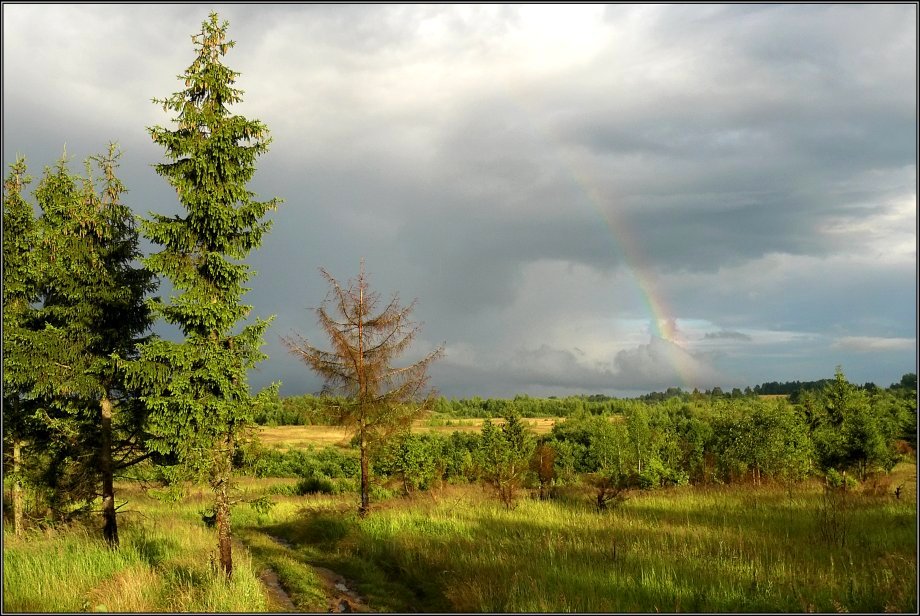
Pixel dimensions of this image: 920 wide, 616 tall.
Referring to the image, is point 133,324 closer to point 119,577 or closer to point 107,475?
point 107,475

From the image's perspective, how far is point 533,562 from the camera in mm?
11305

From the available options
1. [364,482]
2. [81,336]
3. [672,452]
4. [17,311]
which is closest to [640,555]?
[364,482]

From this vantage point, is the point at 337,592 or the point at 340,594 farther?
the point at 337,592

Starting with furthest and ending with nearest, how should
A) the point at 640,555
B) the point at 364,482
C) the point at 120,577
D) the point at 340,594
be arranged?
the point at 364,482
the point at 340,594
the point at 120,577
the point at 640,555

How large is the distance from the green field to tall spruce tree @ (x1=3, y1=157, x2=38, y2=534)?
3.25 m

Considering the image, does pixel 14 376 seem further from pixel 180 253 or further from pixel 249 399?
pixel 249 399

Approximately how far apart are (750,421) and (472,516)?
1908 inches

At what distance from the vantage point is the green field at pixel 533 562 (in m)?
9.02

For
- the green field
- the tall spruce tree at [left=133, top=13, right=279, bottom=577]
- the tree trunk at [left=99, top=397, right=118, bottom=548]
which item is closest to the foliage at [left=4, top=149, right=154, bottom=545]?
the tree trunk at [left=99, top=397, right=118, bottom=548]

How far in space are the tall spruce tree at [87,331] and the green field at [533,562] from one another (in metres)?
2.38

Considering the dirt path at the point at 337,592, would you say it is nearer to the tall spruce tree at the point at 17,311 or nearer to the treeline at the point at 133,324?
the treeline at the point at 133,324

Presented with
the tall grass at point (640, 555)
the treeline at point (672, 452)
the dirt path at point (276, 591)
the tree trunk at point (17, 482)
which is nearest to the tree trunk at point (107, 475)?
the tree trunk at point (17, 482)

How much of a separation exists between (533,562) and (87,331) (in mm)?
14708

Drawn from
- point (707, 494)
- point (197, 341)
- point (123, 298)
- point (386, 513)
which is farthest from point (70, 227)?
point (707, 494)
